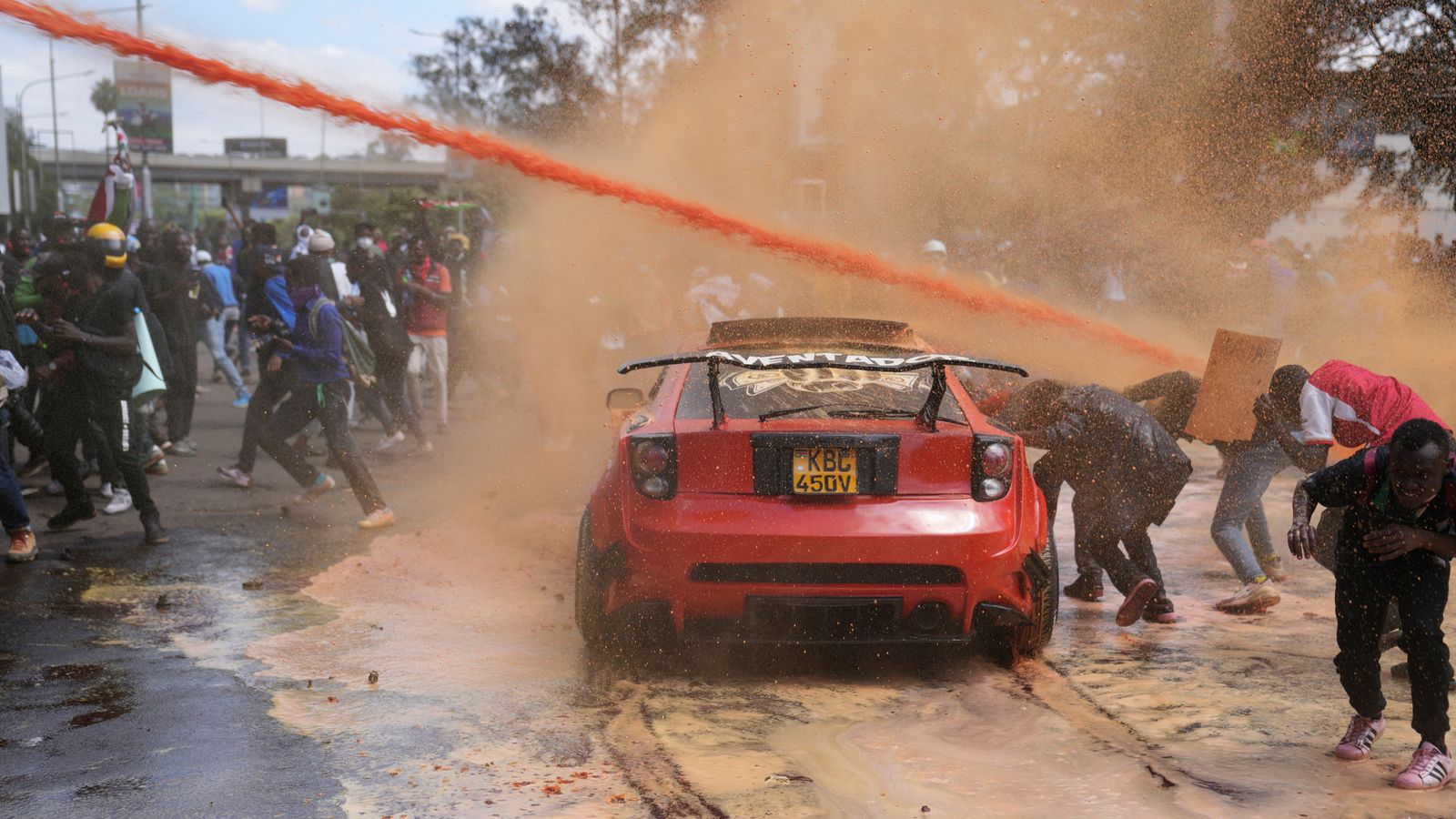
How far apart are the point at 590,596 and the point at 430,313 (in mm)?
9112

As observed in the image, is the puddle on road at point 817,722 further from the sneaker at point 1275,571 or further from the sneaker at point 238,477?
the sneaker at point 238,477

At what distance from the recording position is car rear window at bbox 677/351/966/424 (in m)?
5.74

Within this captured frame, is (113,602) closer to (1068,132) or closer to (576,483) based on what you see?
(576,483)

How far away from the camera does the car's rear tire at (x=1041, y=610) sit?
18.5 ft

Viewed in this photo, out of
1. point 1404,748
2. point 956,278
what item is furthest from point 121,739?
point 956,278

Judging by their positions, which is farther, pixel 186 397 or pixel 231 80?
pixel 186 397

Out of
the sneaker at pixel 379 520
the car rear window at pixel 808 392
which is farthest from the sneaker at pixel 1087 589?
the sneaker at pixel 379 520

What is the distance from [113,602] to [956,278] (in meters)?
8.97

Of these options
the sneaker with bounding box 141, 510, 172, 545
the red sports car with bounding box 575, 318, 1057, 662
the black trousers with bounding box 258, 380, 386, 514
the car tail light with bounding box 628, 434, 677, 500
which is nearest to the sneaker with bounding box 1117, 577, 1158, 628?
the red sports car with bounding box 575, 318, 1057, 662

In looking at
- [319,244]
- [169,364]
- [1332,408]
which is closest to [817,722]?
[1332,408]

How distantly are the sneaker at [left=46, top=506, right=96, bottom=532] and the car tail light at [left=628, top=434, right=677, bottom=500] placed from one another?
493 cm

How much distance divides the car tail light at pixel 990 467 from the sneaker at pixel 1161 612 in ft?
5.56

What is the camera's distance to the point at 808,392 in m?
5.96

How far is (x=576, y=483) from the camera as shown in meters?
11.1
